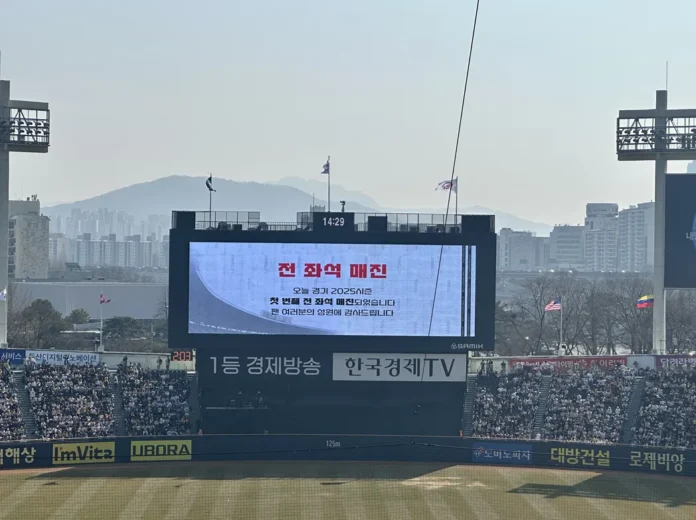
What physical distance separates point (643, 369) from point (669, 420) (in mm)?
4076

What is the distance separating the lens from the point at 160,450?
45344 mm

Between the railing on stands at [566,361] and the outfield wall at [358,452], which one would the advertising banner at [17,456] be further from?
the railing on stands at [566,361]

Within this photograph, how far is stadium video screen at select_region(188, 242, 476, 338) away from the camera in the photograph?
1812 inches

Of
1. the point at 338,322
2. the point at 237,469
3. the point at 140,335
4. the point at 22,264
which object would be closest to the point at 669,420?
the point at 338,322

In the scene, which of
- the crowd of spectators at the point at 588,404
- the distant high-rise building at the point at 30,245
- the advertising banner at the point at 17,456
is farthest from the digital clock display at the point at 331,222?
the distant high-rise building at the point at 30,245

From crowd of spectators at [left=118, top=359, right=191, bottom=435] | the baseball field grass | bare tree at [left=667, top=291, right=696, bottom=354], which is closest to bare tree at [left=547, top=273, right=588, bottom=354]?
bare tree at [left=667, top=291, right=696, bottom=354]

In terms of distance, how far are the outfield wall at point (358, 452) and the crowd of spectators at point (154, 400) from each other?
1793mm

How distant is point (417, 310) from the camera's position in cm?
4638

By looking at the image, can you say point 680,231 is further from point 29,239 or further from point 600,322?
point 29,239

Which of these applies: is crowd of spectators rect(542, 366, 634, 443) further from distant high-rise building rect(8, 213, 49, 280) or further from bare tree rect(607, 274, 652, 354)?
distant high-rise building rect(8, 213, 49, 280)

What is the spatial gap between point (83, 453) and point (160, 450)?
2.97 metres

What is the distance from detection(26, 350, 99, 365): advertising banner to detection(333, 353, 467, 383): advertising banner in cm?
1130

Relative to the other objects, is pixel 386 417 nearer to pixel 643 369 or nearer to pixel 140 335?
pixel 643 369

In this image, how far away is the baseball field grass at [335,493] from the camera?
3706 cm
